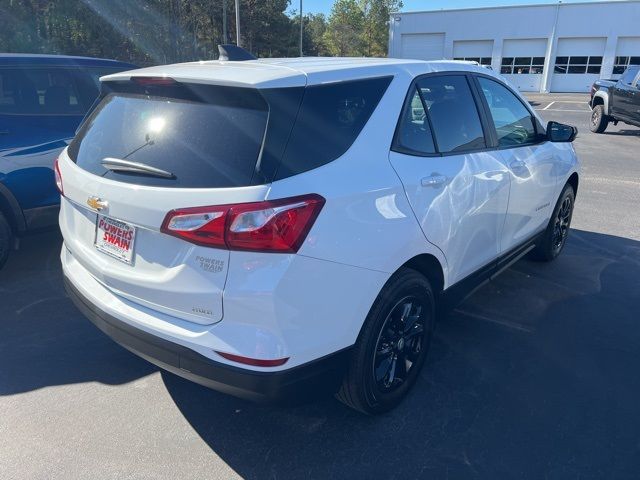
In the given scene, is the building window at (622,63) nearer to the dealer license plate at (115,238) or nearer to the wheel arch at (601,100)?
the wheel arch at (601,100)

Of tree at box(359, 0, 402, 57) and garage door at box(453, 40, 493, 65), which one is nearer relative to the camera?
garage door at box(453, 40, 493, 65)

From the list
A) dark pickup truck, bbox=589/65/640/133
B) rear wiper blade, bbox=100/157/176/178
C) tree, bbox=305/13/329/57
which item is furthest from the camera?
tree, bbox=305/13/329/57

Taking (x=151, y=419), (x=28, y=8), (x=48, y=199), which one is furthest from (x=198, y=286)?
(x=28, y=8)

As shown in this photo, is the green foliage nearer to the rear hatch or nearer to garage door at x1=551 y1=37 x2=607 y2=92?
garage door at x1=551 y1=37 x2=607 y2=92

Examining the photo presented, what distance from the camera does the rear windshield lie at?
2.08 meters

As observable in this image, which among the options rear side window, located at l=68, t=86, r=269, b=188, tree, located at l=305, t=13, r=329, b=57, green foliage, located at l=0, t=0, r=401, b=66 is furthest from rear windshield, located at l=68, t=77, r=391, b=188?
tree, located at l=305, t=13, r=329, b=57

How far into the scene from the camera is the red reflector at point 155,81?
2.38m

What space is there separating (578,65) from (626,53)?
3027 millimetres

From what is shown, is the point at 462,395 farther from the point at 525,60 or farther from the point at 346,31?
the point at 346,31

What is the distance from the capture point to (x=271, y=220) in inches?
78.4

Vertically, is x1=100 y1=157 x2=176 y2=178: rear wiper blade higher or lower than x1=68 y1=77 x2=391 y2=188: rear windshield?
lower

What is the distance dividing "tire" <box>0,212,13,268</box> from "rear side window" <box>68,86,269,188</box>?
236cm

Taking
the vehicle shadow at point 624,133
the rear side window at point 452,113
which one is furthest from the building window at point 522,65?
the rear side window at point 452,113

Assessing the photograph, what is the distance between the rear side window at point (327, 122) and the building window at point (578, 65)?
1611 inches
